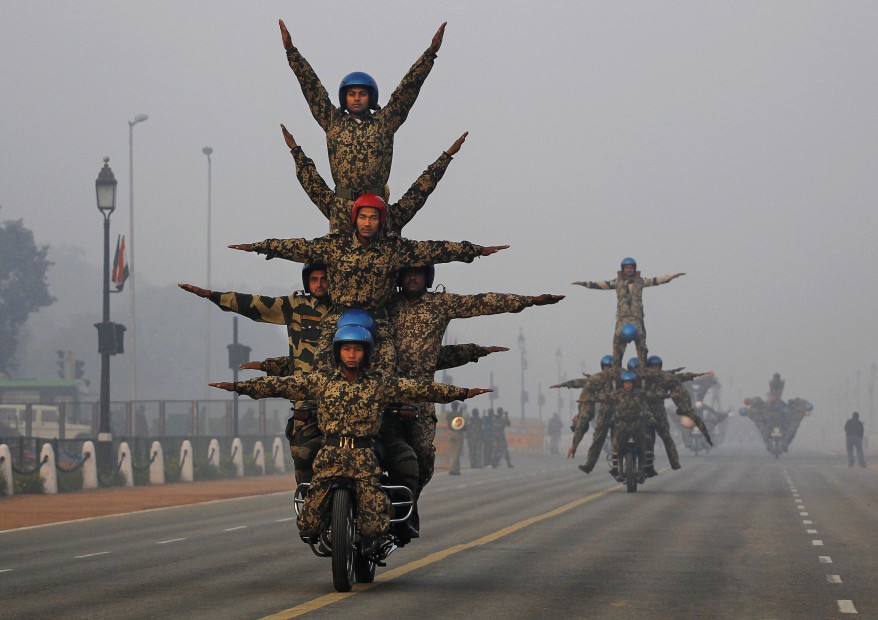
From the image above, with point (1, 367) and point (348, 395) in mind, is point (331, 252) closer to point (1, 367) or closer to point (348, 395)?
point (348, 395)

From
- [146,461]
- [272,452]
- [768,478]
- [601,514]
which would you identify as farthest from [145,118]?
[601,514]

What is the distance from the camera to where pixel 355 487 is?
13320mm

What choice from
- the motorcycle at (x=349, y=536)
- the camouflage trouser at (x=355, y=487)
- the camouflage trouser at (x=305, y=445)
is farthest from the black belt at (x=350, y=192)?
the camouflage trouser at (x=355, y=487)

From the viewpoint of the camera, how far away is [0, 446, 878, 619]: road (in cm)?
1298

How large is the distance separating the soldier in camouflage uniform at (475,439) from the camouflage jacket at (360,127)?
155ft

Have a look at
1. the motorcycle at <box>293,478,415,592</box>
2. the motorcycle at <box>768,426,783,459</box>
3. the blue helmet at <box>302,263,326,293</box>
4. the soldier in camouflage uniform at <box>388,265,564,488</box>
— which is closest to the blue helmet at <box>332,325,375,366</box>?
the motorcycle at <box>293,478,415,592</box>

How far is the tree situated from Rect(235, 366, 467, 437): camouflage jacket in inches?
5017

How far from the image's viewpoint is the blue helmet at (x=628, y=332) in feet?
122

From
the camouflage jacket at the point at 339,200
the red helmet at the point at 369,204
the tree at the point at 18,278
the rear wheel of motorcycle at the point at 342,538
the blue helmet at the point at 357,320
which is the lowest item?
the rear wheel of motorcycle at the point at 342,538

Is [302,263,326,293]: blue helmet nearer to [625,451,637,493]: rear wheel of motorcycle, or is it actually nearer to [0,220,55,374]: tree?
[625,451,637,493]: rear wheel of motorcycle

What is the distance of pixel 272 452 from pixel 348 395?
45.5m

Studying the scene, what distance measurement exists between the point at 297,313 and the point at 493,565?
11.3ft

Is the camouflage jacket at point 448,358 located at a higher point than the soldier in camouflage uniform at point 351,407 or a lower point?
higher

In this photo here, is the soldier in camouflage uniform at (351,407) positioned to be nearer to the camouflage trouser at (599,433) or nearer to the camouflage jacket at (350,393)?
the camouflage jacket at (350,393)
